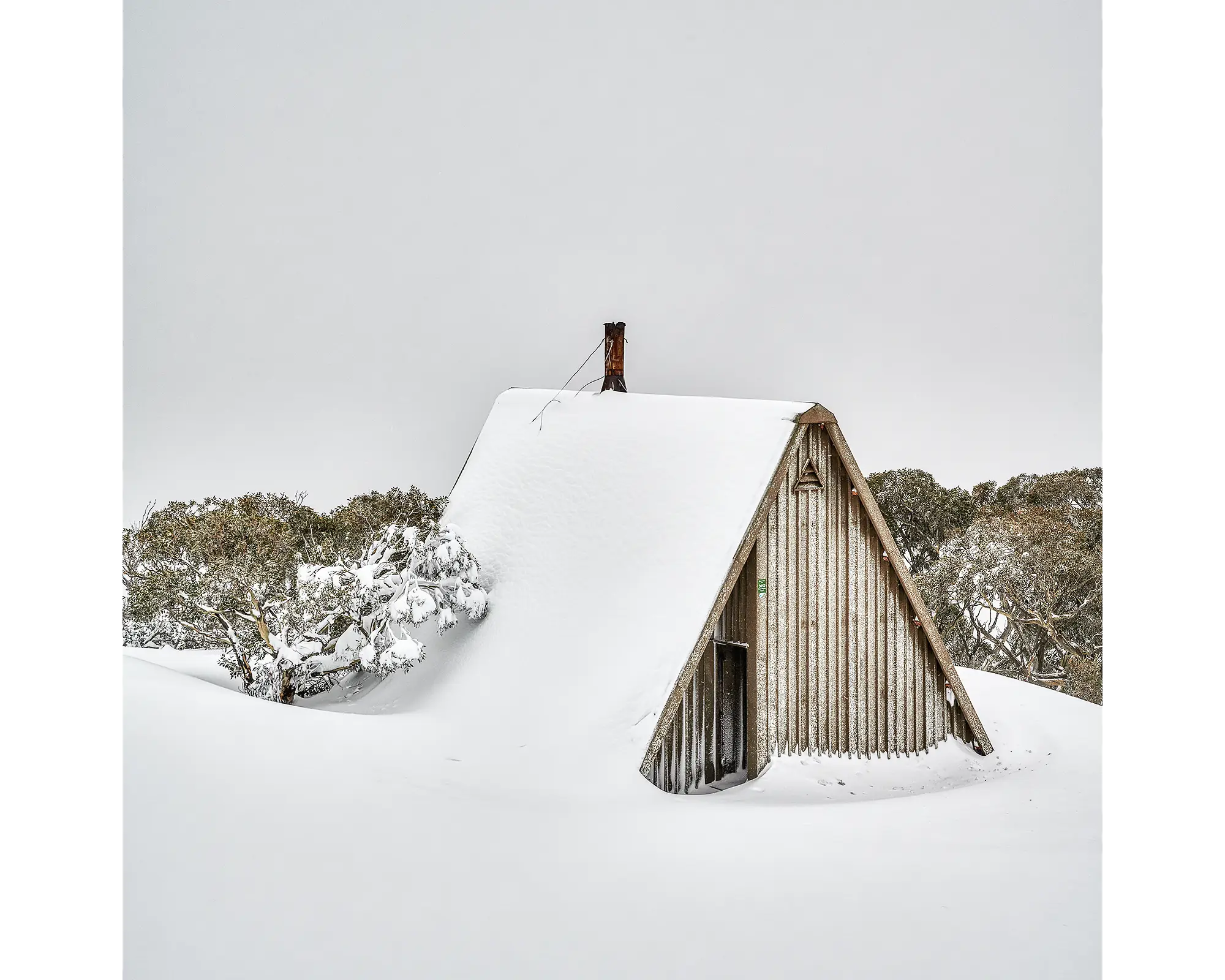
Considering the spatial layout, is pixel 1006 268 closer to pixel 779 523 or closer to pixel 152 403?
pixel 779 523

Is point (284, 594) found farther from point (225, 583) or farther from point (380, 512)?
point (380, 512)

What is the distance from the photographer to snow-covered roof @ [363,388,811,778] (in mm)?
8281

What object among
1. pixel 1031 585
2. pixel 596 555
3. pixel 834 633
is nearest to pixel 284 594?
pixel 596 555

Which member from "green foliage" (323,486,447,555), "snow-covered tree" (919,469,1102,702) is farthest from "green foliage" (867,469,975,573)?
"green foliage" (323,486,447,555)

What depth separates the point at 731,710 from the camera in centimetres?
909

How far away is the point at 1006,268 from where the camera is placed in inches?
677

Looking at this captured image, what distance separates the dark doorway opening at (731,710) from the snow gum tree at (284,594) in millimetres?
2881

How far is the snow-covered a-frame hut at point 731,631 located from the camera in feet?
27.0

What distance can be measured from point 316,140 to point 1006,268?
43.1 ft

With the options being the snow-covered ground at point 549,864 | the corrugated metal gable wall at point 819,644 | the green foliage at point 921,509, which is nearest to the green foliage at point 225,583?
the snow-covered ground at point 549,864

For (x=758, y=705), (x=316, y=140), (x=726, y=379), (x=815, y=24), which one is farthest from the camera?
(x=726, y=379)
